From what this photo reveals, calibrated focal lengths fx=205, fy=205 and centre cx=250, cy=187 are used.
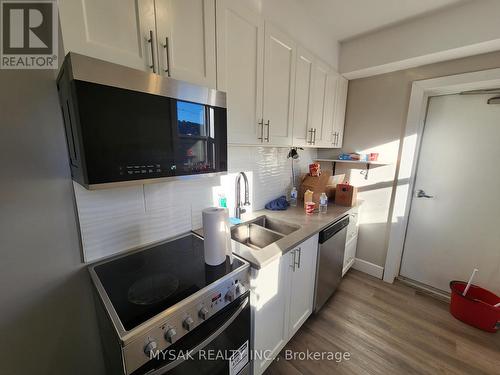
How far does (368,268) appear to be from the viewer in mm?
2490

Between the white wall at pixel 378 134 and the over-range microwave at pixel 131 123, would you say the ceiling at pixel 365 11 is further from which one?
the over-range microwave at pixel 131 123

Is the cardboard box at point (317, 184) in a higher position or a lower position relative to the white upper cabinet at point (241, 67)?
lower

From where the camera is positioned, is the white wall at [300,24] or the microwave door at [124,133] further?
the white wall at [300,24]

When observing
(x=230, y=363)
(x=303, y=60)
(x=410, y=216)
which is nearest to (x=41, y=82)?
(x=230, y=363)

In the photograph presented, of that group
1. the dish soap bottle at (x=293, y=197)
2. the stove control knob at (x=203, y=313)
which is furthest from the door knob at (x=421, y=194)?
the stove control knob at (x=203, y=313)

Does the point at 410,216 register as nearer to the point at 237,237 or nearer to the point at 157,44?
the point at 237,237

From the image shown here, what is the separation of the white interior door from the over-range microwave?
7.64 ft

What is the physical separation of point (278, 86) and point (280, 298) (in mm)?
1460

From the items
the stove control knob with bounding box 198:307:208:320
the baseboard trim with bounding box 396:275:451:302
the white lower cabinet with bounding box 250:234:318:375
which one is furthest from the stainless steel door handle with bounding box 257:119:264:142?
the baseboard trim with bounding box 396:275:451:302

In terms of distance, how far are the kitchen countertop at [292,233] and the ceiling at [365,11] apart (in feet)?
5.61

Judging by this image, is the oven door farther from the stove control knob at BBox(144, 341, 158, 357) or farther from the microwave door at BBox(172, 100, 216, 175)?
the microwave door at BBox(172, 100, 216, 175)

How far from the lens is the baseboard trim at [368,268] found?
7.90ft

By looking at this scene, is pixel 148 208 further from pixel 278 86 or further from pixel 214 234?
pixel 278 86

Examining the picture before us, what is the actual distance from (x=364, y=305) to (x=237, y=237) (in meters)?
1.50
